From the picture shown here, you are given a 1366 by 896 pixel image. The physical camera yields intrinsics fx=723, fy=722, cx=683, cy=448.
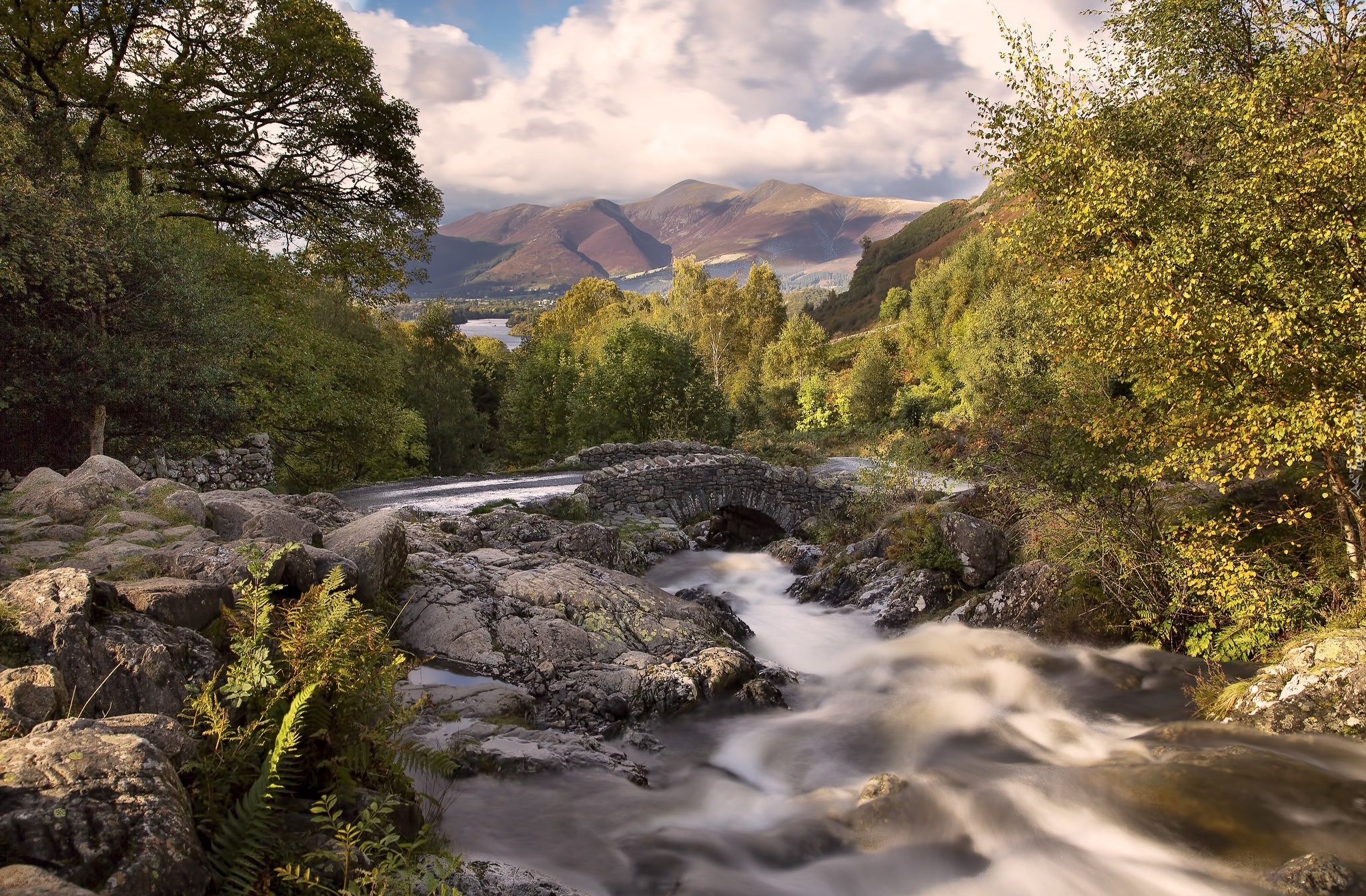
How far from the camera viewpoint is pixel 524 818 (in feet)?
20.7

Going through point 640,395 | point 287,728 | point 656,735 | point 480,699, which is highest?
point 640,395

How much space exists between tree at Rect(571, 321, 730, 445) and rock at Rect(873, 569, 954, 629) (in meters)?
19.5

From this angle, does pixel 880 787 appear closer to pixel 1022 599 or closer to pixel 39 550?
pixel 1022 599

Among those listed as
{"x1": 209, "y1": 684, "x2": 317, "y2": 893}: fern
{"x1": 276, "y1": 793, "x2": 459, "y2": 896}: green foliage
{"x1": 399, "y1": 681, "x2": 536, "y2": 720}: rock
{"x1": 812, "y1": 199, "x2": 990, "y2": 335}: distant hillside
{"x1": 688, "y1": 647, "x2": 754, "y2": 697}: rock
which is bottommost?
{"x1": 688, "y1": 647, "x2": 754, "y2": 697}: rock

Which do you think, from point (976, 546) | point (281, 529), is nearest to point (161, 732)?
point (281, 529)

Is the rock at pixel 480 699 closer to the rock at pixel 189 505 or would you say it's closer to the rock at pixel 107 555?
the rock at pixel 107 555

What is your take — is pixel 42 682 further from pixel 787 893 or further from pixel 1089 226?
pixel 1089 226

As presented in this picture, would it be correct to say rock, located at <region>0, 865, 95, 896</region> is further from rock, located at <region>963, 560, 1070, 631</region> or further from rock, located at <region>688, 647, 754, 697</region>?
rock, located at <region>963, 560, 1070, 631</region>

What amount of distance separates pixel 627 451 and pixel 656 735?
18.9 m

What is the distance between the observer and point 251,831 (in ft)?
11.6

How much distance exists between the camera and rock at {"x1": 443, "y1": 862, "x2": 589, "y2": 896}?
433 centimetres

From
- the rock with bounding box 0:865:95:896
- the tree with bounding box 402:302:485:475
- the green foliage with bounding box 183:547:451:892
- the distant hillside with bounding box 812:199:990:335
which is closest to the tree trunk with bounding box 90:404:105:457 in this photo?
the green foliage with bounding box 183:547:451:892

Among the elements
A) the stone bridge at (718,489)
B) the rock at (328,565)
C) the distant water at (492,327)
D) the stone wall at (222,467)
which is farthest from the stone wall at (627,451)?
the distant water at (492,327)

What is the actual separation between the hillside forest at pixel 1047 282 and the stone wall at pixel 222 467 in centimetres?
43
